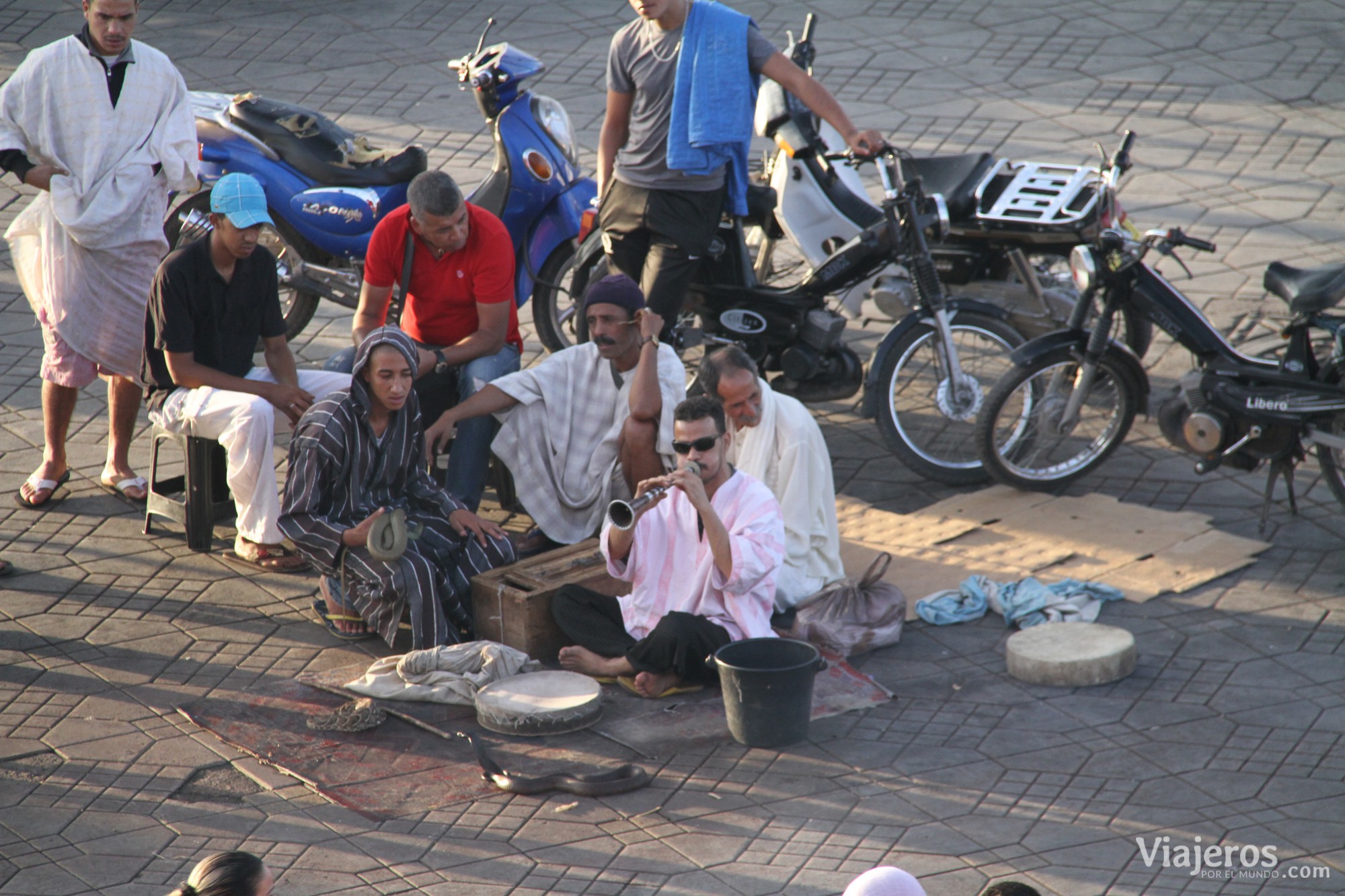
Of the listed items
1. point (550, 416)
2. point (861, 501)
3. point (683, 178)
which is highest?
point (683, 178)

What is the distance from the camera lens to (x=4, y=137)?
632 cm

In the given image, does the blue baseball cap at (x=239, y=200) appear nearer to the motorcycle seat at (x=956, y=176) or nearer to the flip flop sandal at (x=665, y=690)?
the flip flop sandal at (x=665, y=690)

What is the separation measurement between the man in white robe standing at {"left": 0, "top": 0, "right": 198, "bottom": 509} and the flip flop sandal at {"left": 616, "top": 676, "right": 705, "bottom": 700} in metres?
2.57

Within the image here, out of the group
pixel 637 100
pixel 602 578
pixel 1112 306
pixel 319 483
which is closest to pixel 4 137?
pixel 319 483

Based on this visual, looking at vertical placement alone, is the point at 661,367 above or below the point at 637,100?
below

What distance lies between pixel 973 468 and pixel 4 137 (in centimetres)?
414

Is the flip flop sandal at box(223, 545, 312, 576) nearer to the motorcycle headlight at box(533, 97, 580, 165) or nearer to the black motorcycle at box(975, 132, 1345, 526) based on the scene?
the motorcycle headlight at box(533, 97, 580, 165)

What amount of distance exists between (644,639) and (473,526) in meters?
0.88

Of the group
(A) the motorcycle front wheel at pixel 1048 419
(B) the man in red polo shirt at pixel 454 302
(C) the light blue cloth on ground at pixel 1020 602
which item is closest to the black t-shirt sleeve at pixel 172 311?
(B) the man in red polo shirt at pixel 454 302

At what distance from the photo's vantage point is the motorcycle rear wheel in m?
7.85

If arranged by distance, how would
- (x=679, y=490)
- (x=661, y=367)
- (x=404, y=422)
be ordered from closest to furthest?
(x=679, y=490)
(x=404, y=422)
(x=661, y=367)

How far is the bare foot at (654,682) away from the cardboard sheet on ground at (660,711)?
31mm

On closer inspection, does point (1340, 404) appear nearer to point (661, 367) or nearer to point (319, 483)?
point (661, 367)

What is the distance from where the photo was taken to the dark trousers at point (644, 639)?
16.9ft
